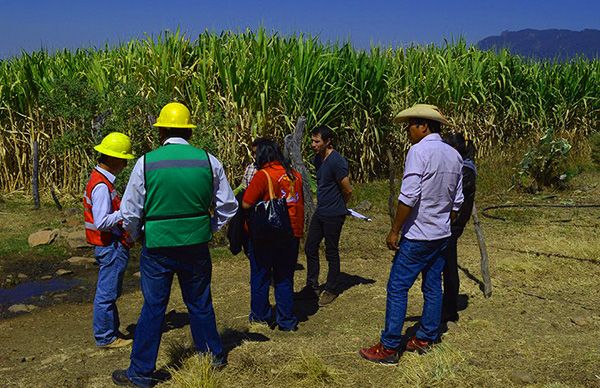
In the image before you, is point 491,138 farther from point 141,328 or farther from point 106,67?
point 141,328

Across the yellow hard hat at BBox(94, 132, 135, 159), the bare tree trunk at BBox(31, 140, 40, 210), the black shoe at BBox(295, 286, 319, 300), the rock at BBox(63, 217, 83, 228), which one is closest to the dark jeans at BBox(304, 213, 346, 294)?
the black shoe at BBox(295, 286, 319, 300)

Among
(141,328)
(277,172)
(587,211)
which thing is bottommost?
(587,211)

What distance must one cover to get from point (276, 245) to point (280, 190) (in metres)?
0.44

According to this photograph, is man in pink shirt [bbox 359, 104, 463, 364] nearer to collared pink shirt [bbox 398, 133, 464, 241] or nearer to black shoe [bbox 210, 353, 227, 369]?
collared pink shirt [bbox 398, 133, 464, 241]

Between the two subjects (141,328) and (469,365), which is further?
(469,365)

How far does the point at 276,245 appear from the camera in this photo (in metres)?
5.63

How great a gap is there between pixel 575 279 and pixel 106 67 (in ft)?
28.5

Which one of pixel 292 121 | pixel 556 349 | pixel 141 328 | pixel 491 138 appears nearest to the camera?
pixel 141 328

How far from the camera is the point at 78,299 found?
7219mm

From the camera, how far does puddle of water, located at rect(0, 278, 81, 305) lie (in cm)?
728

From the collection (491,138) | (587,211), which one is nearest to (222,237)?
(587,211)

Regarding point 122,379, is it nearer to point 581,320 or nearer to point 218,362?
point 218,362

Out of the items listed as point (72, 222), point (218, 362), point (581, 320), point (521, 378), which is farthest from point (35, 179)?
point (521, 378)

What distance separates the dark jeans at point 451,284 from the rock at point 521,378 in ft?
4.41
